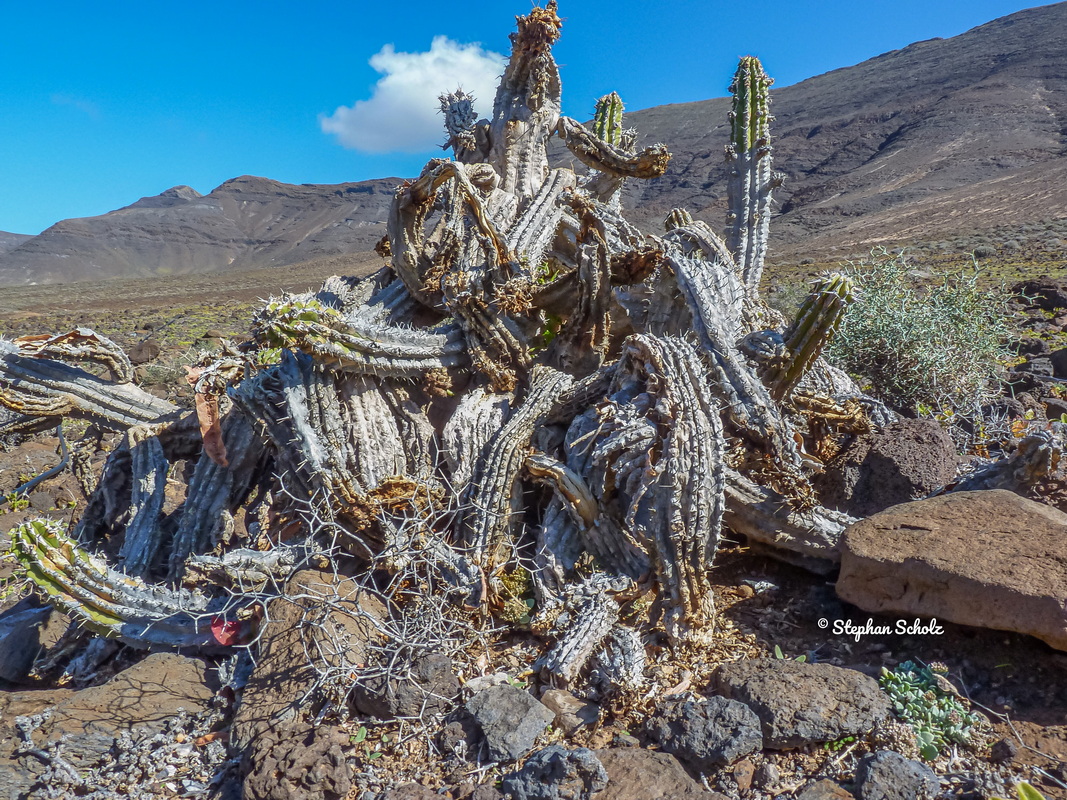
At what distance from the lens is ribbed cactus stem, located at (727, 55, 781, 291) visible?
4926 mm

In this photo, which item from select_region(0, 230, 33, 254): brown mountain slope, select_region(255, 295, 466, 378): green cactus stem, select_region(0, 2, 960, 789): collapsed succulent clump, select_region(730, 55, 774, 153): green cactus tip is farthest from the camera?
select_region(0, 230, 33, 254): brown mountain slope

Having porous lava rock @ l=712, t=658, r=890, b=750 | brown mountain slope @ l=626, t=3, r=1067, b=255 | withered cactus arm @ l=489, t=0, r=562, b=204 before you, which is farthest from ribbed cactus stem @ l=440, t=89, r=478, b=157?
brown mountain slope @ l=626, t=3, r=1067, b=255

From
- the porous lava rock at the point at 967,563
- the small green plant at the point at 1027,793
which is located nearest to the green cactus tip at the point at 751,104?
the porous lava rock at the point at 967,563

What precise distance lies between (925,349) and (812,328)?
8.57 ft

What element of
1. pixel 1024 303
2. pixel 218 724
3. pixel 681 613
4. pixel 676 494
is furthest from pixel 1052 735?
pixel 1024 303

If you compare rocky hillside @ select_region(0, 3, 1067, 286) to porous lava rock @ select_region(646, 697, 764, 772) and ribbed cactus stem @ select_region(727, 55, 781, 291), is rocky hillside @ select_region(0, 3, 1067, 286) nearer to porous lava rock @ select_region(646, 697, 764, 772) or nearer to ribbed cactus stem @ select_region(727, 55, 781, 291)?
ribbed cactus stem @ select_region(727, 55, 781, 291)

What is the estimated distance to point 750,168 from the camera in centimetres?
501

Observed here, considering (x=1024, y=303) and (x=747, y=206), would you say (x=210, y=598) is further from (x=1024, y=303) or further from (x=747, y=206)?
Result: (x=1024, y=303)

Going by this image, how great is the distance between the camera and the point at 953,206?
39.2 m

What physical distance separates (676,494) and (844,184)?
210 ft

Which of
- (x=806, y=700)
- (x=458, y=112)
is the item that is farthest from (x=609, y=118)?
(x=806, y=700)

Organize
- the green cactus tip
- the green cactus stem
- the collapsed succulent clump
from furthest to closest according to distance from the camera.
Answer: the green cactus tip, the green cactus stem, the collapsed succulent clump

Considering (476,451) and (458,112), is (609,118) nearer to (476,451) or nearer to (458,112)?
(458,112)

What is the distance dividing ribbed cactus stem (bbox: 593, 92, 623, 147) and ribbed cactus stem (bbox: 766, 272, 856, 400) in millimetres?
3531
